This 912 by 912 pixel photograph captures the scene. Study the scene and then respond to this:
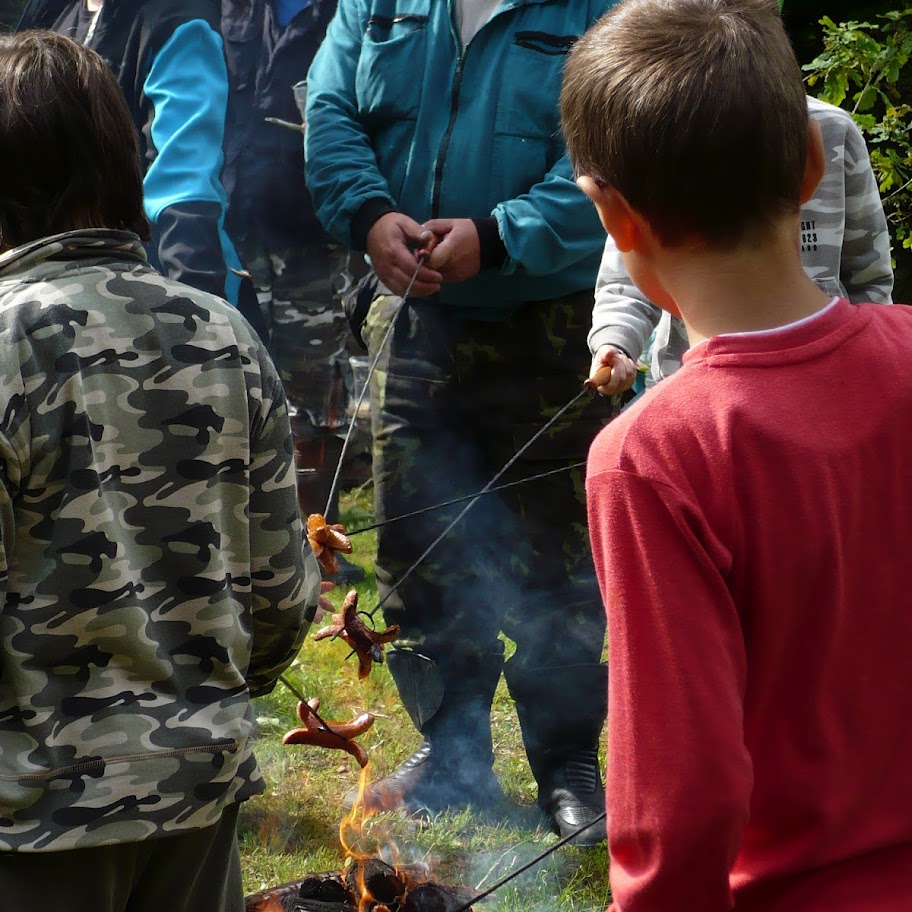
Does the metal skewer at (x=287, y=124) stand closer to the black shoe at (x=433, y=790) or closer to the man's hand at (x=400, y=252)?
the man's hand at (x=400, y=252)

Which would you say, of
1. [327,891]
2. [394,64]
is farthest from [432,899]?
[394,64]

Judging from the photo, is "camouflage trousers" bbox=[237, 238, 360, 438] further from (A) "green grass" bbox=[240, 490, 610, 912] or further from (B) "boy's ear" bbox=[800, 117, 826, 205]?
(B) "boy's ear" bbox=[800, 117, 826, 205]

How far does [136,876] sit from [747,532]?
44.5 inches

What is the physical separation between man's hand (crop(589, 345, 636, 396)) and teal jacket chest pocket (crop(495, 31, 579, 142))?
746 mm

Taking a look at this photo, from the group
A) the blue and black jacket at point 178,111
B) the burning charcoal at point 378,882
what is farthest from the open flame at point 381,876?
the blue and black jacket at point 178,111

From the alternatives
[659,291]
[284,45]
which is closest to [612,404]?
[659,291]

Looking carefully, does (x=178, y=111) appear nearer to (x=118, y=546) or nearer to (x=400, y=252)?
(x=400, y=252)

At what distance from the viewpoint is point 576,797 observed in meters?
3.10

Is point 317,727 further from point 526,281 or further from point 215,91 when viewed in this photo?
point 215,91

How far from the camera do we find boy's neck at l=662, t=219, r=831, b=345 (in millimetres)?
1142

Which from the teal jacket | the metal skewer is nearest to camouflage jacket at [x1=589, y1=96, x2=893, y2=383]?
the teal jacket

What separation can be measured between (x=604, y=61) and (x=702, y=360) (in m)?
0.33

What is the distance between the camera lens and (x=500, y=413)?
306 centimetres

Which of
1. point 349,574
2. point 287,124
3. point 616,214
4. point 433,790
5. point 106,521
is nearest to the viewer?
point 616,214
